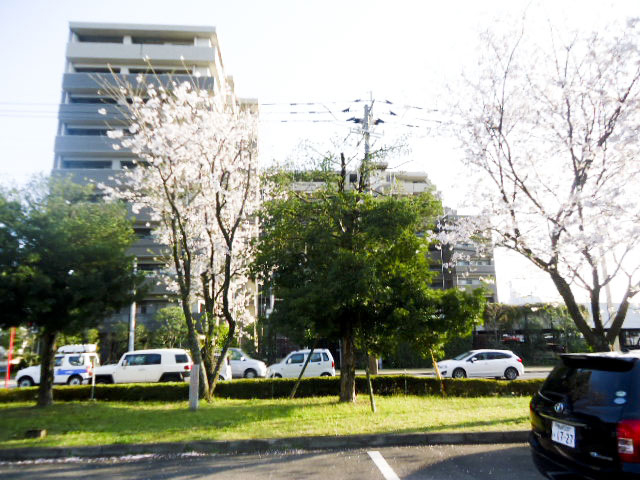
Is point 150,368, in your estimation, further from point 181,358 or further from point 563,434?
point 563,434

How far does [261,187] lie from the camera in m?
Answer: 15.3

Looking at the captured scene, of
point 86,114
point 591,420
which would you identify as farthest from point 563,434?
point 86,114

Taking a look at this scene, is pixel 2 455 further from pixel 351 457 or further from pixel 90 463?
pixel 351 457

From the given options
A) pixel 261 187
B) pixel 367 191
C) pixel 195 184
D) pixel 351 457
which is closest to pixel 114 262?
pixel 195 184

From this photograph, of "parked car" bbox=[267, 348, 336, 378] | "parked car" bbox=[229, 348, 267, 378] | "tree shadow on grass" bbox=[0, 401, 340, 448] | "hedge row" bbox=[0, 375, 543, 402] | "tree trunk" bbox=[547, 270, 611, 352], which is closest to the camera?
"tree shadow on grass" bbox=[0, 401, 340, 448]

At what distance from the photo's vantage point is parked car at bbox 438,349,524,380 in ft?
70.1

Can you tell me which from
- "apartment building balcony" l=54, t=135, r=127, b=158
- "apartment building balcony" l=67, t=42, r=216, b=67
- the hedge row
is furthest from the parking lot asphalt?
"apartment building balcony" l=67, t=42, r=216, b=67

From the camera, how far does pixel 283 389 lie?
14789mm

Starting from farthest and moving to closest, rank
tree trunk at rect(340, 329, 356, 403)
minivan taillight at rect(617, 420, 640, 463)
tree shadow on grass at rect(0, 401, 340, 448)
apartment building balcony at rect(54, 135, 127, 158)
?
apartment building balcony at rect(54, 135, 127, 158)
tree trunk at rect(340, 329, 356, 403)
tree shadow on grass at rect(0, 401, 340, 448)
minivan taillight at rect(617, 420, 640, 463)

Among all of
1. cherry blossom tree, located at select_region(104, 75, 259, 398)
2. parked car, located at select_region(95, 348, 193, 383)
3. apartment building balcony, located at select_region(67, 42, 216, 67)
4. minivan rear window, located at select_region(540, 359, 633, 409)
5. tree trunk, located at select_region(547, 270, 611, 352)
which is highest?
apartment building balcony, located at select_region(67, 42, 216, 67)

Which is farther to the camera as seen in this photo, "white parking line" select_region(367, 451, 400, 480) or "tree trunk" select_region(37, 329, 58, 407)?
"tree trunk" select_region(37, 329, 58, 407)

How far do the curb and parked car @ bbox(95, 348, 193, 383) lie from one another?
1297 centimetres

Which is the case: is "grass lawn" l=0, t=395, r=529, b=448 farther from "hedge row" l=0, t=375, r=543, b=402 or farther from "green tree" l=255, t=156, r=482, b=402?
"green tree" l=255, t=156, r=482, b=402

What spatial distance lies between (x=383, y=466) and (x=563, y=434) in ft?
8.72
